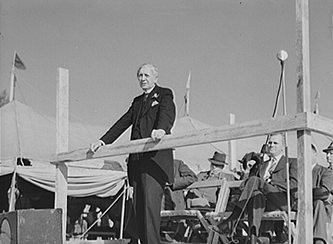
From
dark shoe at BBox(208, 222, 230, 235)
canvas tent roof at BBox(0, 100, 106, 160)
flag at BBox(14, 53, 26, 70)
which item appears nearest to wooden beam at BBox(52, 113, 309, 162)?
dark shoe at BBox(208, 222, 230, 235)

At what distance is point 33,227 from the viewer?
3.29 meters

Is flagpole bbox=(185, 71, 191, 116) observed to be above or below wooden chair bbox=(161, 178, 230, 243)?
above

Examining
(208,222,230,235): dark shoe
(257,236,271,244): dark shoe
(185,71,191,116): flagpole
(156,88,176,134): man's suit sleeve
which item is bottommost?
(257,236,271,244): dark shoe

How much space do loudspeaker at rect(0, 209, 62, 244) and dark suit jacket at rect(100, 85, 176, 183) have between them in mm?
622

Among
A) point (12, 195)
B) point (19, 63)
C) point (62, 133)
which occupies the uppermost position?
point (19, 63)

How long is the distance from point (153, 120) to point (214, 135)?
2.33 feet

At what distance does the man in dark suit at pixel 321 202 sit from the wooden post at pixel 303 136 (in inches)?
49.7

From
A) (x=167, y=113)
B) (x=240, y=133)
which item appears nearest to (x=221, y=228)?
(x=167, y=113)

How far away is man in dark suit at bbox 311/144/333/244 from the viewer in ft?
12.8

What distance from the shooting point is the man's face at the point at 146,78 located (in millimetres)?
3754

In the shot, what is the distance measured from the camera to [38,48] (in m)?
8.92

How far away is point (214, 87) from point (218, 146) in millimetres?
1732

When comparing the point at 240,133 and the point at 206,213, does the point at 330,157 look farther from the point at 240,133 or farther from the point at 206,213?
the point at 240,133

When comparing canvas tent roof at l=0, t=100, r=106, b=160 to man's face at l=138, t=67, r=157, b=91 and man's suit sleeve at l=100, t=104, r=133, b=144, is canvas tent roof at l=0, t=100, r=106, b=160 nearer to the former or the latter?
man's suit sleeve at l=100, t=104, r=133, b=144
